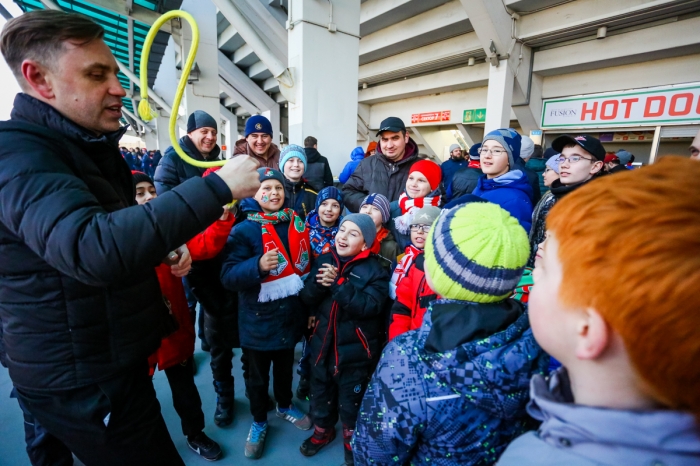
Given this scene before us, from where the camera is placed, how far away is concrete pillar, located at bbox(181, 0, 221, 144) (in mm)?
6215

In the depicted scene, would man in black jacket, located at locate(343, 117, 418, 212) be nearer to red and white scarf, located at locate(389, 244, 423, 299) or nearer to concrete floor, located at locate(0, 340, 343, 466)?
red and white scarf, located at locate(389, 244, 423, 299)

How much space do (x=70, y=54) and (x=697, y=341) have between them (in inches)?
55.7

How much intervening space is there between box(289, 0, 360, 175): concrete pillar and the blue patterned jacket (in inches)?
140

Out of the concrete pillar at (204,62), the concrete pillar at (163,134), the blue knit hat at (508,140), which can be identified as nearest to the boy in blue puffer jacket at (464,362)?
the blue knit hat at (508,140)

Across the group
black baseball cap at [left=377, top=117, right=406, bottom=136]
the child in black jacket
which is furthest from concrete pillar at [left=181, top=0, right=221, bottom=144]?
the child in black jacket

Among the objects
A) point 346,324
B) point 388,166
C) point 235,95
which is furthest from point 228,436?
point 235,95

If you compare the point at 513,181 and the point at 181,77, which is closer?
the point at 181,77

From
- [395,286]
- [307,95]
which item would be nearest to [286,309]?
[395,286]

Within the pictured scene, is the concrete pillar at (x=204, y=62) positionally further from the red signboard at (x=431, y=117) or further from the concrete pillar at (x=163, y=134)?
the concrete pillar at (x=163, y=134)

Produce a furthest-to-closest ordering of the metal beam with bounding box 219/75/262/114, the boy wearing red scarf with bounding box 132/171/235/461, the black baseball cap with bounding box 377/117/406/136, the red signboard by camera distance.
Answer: the metal beam with bounding box 219/75/262/114
the red signboard
the black baseball cap with bounding box 377/117/406/136
the boy wearing red scarf with bounding box 132/171/235/461

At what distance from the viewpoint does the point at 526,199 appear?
6.79ft

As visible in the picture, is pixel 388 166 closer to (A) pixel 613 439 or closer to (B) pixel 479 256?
(B) pixel 479 256

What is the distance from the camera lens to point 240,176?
940 millimetres

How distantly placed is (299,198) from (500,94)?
17.4ft
